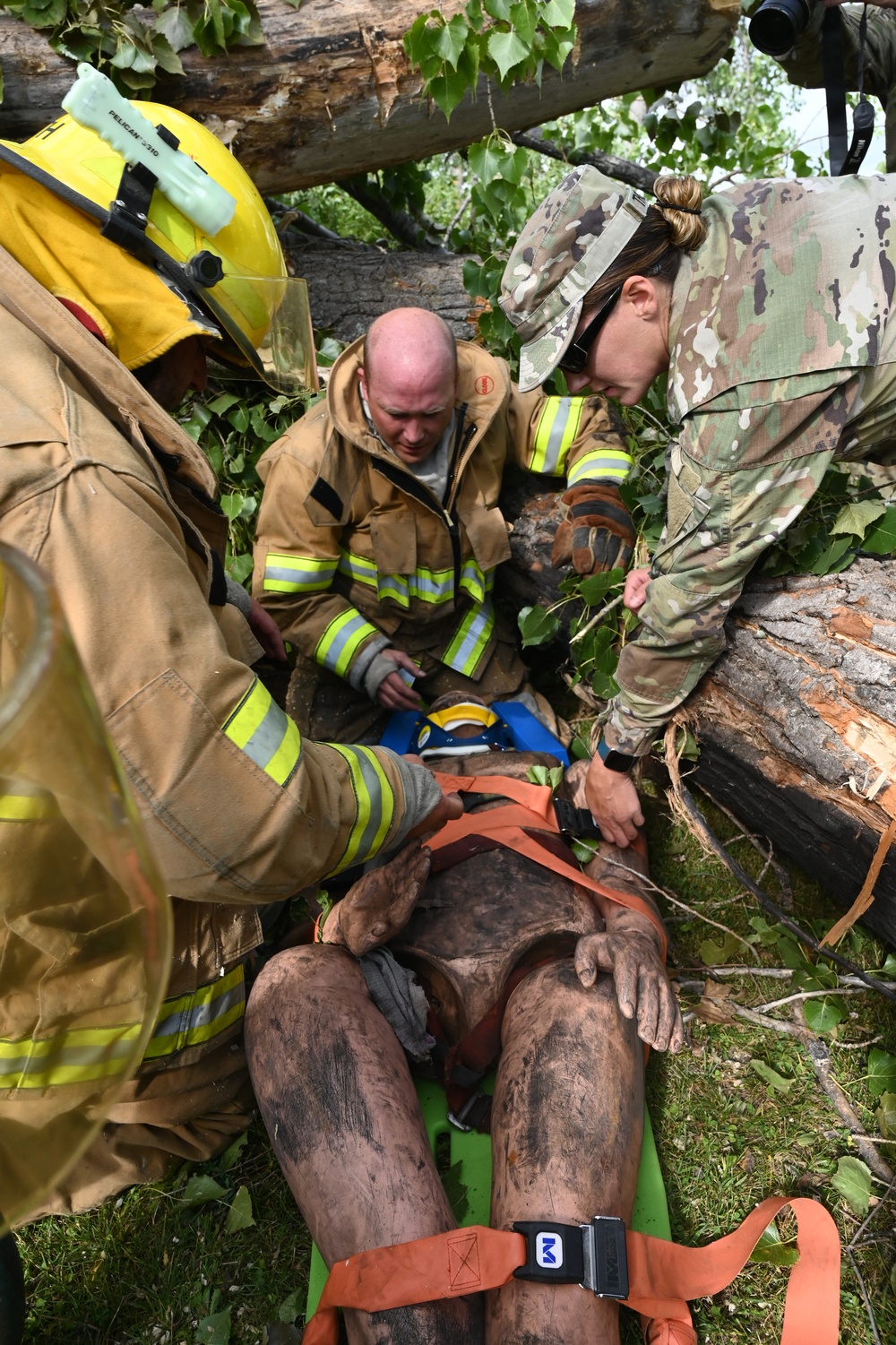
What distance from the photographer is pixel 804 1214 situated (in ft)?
7.18

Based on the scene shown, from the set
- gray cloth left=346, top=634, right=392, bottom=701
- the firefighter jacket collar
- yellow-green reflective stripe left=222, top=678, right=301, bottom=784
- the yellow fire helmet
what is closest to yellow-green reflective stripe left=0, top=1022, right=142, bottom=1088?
yellow-green reflective stripe left=222, top=678, right=301, bottom=784

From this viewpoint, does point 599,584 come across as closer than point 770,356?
No

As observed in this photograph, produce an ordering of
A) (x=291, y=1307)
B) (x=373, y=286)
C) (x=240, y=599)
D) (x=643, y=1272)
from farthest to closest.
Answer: (x=373, y=286) < (x=240, y=599) < (x=291, y=1307) < (x=643, y=1272)

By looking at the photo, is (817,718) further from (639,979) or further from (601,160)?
(601,160)

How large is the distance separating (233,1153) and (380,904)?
0.88 metres

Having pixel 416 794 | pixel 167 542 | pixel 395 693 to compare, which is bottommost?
pixel 395 693

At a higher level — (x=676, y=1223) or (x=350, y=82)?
(x=350, y=82)

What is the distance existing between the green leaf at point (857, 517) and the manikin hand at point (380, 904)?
1.52 metres

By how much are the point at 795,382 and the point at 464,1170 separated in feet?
7.49

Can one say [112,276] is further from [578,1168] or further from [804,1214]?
[804,1214]

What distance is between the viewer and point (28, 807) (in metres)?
0.73

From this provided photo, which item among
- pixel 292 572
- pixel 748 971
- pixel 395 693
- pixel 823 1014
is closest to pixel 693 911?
pixel 748 971

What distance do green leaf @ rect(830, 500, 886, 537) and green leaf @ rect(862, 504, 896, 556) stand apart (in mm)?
19

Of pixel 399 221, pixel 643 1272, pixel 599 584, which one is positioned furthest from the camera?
pixel 399 221
